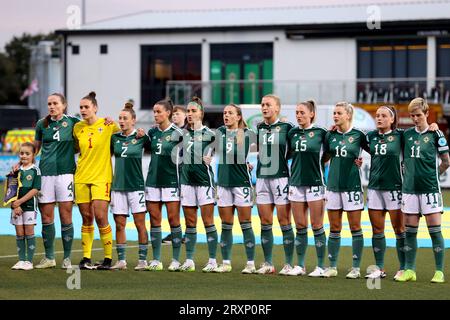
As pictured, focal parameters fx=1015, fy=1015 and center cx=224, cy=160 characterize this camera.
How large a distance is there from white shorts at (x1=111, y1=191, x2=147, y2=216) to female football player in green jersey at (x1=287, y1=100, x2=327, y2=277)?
1.93 metres

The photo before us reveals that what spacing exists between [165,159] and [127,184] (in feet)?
1.91

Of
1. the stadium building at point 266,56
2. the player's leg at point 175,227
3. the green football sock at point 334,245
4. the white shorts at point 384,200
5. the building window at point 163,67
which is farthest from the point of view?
the building window at point 163,67

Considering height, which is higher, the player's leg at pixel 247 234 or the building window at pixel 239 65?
the building window at pixel 239 65

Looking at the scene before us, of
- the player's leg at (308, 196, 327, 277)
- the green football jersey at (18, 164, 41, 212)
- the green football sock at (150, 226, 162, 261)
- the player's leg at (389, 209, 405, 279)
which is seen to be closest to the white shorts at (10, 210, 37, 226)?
the green football jersey at (18, 164, 41, 212)

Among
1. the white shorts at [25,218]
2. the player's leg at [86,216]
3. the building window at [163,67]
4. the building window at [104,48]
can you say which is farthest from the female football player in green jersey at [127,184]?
the building window at [104,48]

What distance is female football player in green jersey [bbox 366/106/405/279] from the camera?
12148mm

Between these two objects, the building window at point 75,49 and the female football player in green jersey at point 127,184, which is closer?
the female football player in green jersey at point 127,184

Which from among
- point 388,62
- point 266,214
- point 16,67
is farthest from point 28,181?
point 16,67

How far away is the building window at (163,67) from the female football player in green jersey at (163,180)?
33.2 meters

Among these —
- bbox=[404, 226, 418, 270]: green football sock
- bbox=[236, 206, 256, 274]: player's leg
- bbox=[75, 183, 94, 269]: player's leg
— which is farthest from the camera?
bbox=[75, 183, 94, 269]: player's leg

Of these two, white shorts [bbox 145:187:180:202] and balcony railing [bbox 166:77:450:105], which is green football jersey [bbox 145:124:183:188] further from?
balcony railing [bbox 166:77:450:105]

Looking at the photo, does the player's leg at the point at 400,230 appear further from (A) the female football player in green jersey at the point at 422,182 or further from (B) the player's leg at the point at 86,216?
(B) the player's leg at the point at 86,216

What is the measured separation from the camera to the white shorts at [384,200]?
12148mm
